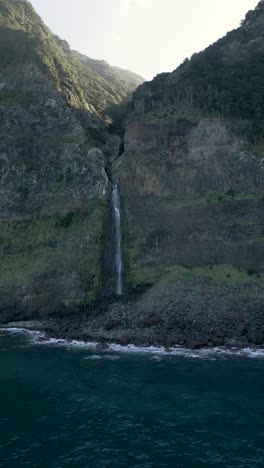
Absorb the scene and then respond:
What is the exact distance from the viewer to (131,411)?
119 feet

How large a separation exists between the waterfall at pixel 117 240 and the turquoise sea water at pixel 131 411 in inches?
795

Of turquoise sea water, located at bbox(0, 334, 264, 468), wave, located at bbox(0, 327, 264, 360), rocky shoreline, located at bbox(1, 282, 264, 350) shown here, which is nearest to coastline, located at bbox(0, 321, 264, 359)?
wave, located at bbox(0, 327, 264, 360)

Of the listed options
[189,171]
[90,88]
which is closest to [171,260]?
[189,171]

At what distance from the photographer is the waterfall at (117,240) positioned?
72812 millimetres

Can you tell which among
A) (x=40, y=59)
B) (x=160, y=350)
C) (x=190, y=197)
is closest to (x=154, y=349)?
(x=160, y=350)

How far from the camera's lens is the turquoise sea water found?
28672 millimetres

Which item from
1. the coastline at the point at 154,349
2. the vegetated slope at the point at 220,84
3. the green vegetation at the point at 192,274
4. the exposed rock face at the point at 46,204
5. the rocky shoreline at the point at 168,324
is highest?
the vegetated slope at the point at 220,84

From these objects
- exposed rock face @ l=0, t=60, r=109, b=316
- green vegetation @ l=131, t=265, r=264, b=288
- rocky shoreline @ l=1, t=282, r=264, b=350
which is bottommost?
rocky shoreline @ l=1, t=282, r=264, b=350

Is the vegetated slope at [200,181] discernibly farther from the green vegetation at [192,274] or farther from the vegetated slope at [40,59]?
the vegetated slope at [40,59]

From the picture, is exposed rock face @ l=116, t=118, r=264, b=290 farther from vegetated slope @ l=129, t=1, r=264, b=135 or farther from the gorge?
vegetated slope @ l=129, t=1, r=264, b=135

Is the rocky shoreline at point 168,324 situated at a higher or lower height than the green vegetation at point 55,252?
lower

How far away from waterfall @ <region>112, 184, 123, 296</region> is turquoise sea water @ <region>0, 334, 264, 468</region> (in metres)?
20.2

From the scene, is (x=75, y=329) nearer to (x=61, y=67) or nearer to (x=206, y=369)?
(x=206, y=369)

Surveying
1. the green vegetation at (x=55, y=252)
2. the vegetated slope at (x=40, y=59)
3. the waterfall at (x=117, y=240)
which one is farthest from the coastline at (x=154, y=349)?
the vegetated slope at (x=40, y=59)
